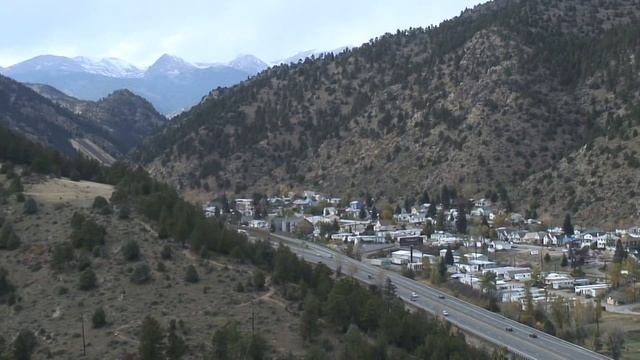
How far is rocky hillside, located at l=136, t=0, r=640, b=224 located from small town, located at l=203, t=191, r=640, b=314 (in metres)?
5.88

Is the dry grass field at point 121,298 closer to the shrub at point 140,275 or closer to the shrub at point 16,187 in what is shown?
the shrub at point 140,275

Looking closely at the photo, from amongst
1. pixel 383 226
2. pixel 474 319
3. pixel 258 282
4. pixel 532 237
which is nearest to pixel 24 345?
pixel 258 282

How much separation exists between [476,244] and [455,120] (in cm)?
3206

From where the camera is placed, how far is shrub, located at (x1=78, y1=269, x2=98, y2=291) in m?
38.9

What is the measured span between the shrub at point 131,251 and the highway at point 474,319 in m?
20.1

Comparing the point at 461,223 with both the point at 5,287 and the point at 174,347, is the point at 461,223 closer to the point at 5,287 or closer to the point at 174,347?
the point at 5,287

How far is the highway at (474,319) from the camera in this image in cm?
4612

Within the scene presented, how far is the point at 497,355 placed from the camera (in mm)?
38156

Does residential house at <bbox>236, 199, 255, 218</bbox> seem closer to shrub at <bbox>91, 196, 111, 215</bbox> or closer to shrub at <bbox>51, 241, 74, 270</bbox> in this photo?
shrub at <bbox>91, 196, 111, 215</bbox>

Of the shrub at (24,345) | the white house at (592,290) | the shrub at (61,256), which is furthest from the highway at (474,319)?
the shrub at (24,345)

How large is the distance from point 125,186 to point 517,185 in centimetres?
5711

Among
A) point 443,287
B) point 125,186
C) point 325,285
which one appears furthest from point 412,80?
point 325,285

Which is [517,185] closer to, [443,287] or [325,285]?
[443,287]

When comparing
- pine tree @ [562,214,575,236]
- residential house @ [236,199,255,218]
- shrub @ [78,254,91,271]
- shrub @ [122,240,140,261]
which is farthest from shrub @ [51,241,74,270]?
residential house @ [236,199,255,218]
